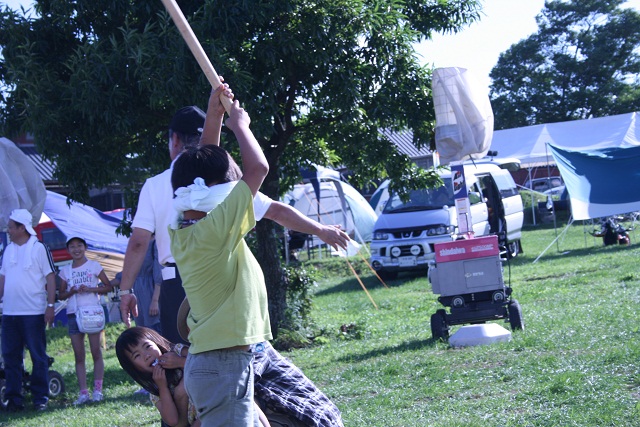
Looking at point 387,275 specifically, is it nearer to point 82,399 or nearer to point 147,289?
point 147,289

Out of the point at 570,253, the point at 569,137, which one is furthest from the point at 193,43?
the point at 569,137

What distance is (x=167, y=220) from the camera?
413 centimetres

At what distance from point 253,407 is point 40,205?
6459 mm

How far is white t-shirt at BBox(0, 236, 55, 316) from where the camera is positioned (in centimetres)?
789

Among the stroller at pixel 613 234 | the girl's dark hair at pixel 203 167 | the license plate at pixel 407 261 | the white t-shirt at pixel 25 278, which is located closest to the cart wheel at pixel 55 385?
the white t-shirt at pixel 25 278

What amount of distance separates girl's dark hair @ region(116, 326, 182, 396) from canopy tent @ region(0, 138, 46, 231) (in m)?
5.23

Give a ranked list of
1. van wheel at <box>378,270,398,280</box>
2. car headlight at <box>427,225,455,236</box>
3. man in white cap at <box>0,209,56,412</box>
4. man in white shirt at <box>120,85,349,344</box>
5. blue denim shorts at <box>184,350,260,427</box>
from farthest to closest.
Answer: van wheel at <box>378,270,398,280</box> < car headlight at <box>427,225,455,236</box> < man in white cap at <box>0,209,56,412</box> < man in white shirt at <box>120,85,349,344</box> < blue denim shorts at <box>184,350,260,427</box>

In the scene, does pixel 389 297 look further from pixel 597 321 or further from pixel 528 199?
pixel 528 199

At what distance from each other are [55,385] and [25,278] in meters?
1.34

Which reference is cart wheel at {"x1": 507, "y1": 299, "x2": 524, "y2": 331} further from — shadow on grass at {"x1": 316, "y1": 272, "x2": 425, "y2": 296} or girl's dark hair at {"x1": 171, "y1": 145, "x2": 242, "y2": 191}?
shadow on grass at {"x1": 316, "y1": 272, "x2": 425, "y2": 296}

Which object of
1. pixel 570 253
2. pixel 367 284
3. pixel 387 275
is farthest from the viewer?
pixel 570 253

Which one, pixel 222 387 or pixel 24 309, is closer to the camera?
pixel 222 387

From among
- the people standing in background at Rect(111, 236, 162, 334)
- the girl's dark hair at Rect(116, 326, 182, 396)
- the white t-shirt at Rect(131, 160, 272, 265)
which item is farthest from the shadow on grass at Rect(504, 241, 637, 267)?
the girl's dark hair at Rect(116, 326, 182, 396)

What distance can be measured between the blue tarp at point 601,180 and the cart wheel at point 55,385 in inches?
440
